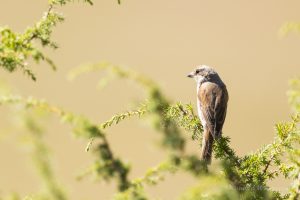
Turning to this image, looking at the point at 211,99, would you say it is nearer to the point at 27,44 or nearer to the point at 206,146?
the point at 206,146

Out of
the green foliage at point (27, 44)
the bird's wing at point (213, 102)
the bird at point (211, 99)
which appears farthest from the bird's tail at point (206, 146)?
the green foliage at point (27, 44)

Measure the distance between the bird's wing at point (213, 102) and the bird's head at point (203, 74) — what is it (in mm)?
490

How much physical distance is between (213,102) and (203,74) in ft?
4.66

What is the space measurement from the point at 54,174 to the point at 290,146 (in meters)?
1.43

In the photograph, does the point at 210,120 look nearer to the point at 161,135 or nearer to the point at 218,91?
the point at 218,91

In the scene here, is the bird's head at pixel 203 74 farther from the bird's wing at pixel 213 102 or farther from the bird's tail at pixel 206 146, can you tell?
the bird's tail at pixel 206 146

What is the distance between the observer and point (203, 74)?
8023 mm

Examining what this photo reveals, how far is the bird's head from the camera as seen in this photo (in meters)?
7.90

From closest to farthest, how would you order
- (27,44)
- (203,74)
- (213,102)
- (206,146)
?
(27,44)
(206,146)
(213,102)
(203,74)

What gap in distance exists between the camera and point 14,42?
7.23 ft

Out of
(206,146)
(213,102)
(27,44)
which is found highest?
(213,102)

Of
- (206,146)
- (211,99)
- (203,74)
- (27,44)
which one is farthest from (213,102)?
(27,44)

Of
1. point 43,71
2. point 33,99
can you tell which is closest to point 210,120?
point 33,99

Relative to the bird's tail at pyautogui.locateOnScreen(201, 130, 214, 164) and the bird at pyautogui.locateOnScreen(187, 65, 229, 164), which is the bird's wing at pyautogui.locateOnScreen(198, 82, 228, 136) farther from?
the bird's tail at pyautogui.locateOnScreen(201, 130, 214, 164)
